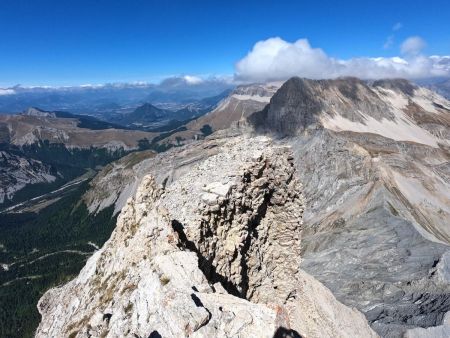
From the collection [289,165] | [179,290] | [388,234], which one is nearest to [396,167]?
[388,234]

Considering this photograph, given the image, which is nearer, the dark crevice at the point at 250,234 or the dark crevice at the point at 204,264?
the dark crevice at the point at 204,264

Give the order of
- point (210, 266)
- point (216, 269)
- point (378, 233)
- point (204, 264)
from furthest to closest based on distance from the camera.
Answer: point (378, 233), point (216, 269), point (210, 266), point (204, 264)

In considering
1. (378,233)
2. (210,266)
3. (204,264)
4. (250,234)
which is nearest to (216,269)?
(210,266)

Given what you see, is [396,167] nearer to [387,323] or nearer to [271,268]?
[387,323]

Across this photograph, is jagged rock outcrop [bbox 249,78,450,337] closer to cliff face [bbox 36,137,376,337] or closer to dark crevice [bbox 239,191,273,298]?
cliff face [bbox 36,137,376,337]

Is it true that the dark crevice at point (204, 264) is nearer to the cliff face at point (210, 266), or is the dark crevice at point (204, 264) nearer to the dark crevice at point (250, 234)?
the cliff face at point (210, 266)

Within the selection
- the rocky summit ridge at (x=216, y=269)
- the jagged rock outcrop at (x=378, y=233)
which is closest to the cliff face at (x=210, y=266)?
the rocky summit ridge at (x=216, y=269)

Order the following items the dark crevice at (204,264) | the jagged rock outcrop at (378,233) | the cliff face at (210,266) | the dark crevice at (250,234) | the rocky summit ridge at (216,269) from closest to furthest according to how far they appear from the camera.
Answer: the cliff face at (210,266), the rocky summit ridge at (216,269), the dark crevice at (204,264), the dark crevice at (250,234), the jagged rock outcrop at (378,233)

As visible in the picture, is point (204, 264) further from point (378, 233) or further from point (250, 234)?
point (378, 233)

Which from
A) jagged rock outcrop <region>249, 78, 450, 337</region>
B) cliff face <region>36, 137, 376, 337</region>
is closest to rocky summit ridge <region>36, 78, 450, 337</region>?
cliff face <region>36, 137, 376, 337</region>
